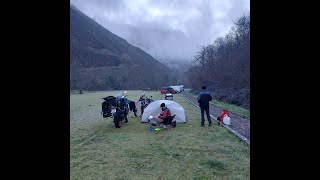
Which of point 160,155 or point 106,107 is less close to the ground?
point 106,107

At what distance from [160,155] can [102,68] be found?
126385mm

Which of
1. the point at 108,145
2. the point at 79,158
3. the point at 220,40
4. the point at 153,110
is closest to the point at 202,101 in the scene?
the point at 153,110

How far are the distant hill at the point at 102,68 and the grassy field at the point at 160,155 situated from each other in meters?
46.8

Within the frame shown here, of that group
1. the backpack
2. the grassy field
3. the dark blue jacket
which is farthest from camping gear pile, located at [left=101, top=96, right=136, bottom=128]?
the dark blue jacket

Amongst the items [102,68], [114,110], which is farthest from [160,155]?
[102,68]

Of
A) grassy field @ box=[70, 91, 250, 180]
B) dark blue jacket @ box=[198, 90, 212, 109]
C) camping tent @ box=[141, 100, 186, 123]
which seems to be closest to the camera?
grassy field @ box=[70, 91, 250, 180]

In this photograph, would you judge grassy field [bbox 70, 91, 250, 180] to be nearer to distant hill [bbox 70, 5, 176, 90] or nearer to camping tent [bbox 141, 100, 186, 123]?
camping tent [bbox 141, 100, 186, 123]

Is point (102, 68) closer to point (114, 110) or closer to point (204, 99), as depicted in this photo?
point (114, 110)

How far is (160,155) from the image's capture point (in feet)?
22.8

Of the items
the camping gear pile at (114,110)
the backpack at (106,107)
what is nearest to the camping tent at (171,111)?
the camping gear pile at (114,110)

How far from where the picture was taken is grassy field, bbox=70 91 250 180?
559cm

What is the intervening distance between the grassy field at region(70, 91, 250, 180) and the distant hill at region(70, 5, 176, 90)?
46.8 meters
